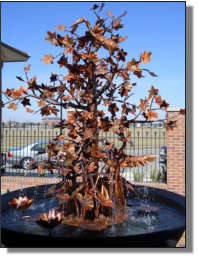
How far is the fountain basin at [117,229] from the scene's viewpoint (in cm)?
222

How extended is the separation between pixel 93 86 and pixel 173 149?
442cm

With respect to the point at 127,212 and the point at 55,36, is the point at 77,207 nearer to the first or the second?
the point at 127,212

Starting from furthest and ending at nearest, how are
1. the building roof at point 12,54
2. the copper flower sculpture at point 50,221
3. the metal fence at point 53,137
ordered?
the metal fence at point 53,137 → the building roof at point 12,54 → the copper flower sculpture at point 50,221

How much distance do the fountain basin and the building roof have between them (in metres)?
2.48

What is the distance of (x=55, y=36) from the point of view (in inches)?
102

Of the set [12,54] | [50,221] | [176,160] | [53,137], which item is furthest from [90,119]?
[53,137]

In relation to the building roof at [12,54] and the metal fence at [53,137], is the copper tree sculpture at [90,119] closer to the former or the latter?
the metal fence at [53,137]

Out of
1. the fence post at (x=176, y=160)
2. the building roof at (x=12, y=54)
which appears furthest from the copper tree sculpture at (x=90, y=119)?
the fence post at (x=176, y=160)

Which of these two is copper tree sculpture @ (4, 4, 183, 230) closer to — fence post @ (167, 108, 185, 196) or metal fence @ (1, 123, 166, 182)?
metal fence @ (1, 123, 166, 182)

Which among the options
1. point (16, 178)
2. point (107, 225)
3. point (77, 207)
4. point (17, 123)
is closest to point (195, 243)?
Answer: point (107, 225)

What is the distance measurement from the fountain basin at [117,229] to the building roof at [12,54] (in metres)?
2.48

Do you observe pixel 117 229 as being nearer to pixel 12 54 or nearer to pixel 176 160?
pixel 12 54

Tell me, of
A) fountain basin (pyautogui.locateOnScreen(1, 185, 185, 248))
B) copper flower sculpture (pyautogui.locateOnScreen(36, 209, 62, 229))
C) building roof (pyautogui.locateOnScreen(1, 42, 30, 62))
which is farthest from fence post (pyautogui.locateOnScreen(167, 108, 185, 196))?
copper flower sculpture (pyautogui.locateOnScreen(36, 209, 62, 229))

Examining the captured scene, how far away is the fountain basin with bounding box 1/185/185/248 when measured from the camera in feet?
7.29
